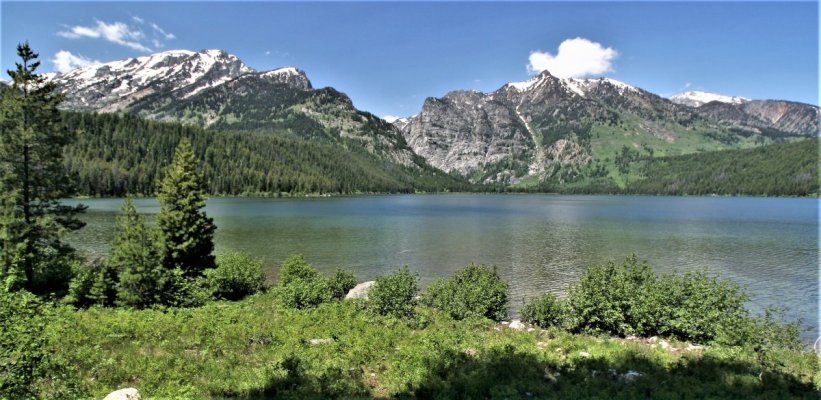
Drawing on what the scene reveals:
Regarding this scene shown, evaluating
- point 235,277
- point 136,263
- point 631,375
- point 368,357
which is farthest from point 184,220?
point 631,375

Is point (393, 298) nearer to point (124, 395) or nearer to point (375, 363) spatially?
point (375, 363)

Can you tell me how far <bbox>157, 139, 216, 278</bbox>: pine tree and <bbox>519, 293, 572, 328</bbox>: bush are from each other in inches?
1042

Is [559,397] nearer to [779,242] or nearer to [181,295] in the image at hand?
[181,295]

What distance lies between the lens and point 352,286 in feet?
116

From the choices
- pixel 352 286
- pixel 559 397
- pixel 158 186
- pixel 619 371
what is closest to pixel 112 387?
pixel 559 397

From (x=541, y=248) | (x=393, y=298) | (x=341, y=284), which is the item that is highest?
(x=393, y=298)

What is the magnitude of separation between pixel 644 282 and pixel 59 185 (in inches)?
1596

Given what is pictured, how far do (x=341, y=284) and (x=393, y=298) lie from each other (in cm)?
899

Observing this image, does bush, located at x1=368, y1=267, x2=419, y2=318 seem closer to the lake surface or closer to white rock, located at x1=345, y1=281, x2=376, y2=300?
white rock, located at x1=345, y1=281, x2=376, y2=300

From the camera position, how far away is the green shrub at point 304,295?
28.2m

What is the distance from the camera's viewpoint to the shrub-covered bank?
13.7m

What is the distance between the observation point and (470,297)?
28094mm

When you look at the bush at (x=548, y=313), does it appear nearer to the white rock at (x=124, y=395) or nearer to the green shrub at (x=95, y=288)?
the white rock at (x=124, y=395)

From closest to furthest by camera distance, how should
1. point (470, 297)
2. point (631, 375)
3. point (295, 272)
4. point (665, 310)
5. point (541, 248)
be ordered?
point (631, 375) → point (665, 310) → point (470, 297) → point (295, 272) → point (541, 248)
